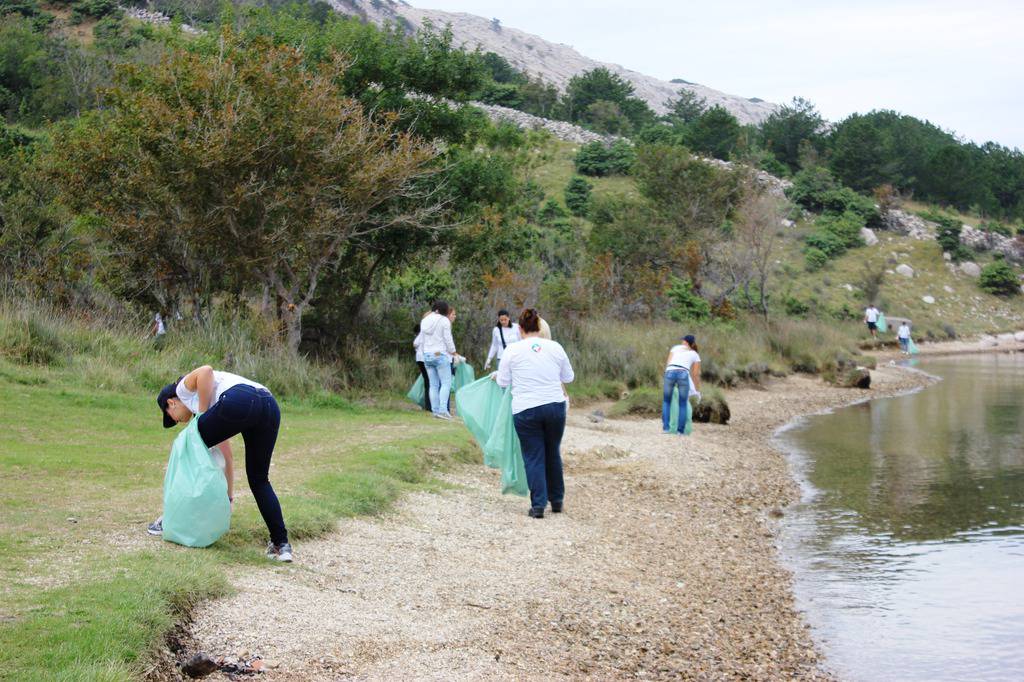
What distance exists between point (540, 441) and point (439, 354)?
6440mm

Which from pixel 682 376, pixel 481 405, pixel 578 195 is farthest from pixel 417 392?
pixel 578 195

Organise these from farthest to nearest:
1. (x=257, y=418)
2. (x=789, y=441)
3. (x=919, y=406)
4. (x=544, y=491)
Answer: (x=919, y=406), (x=789, y=441), (x=544, y=491), (x=257, y=418)

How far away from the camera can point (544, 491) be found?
10.8m

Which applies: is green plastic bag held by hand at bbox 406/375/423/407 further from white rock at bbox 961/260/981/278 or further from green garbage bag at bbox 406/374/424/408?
white rock at bbox 961/260/981/278

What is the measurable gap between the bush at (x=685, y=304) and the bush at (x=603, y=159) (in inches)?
1307

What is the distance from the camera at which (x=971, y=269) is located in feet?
210

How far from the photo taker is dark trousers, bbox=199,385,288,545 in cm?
715

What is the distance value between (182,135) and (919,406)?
62.4ft

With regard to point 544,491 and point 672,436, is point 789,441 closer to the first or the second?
point 672,436

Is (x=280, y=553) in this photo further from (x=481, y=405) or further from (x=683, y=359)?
(x=683, y=359)

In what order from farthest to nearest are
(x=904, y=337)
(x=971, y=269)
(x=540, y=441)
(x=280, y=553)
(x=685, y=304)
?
1. (x=971, y=269)
2. (x=904, y=337)
3. (x=685, y=304)
4. (x=540, y=441)
5. (x=280, y=553)

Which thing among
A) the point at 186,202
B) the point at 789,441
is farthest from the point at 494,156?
the point at 789,441

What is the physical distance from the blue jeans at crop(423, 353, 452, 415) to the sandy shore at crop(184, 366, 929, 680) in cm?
389

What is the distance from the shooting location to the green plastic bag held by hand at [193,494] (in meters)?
7.30
